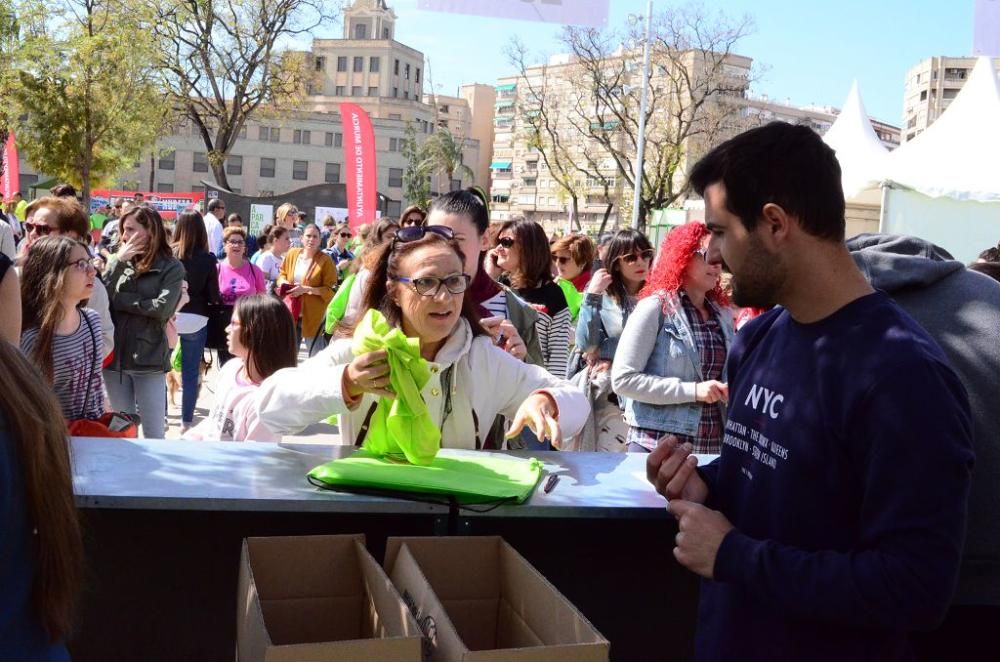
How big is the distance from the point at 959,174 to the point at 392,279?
1251 cm

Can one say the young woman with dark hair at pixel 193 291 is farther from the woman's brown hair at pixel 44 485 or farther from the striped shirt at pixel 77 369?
the woman's brown hair at pixel 44 485

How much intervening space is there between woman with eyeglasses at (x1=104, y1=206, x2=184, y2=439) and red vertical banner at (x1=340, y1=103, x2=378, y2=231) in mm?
9643

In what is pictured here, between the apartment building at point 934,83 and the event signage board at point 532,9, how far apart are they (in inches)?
4764

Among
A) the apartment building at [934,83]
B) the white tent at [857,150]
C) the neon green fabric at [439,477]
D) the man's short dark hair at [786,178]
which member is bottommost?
the neon green fabric at [439,477]

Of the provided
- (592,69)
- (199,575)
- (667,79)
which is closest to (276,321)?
(199,575)

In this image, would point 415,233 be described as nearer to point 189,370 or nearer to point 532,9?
point 532,9

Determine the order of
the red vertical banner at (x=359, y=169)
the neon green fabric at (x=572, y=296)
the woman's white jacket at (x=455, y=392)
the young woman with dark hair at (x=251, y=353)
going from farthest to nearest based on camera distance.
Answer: the red vertical banner at (x=359, y=169)
the neon green fabric at (x=572, y=296)
the young woman with dark hair at (x=251, y=353)
the woman's white jacket at (x=455, y=392)

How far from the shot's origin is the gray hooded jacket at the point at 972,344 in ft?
6.91

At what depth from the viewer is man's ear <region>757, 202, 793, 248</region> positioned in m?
1.91

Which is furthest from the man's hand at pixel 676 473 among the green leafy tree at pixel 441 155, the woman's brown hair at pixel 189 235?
the green leafy tree at pixel 441 155

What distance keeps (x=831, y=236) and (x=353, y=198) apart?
1591 cm

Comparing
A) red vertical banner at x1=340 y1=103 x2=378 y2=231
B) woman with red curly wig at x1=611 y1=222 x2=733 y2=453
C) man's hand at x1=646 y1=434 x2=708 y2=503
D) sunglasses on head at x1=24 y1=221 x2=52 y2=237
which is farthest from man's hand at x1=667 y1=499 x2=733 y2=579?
red vertical banner at x1=340 y1=103 x2=378 y2=231

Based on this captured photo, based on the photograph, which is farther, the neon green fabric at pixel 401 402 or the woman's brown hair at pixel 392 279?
the woman's brown hair at pixel 392 279

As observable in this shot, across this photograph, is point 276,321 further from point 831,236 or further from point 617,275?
point 831,236
